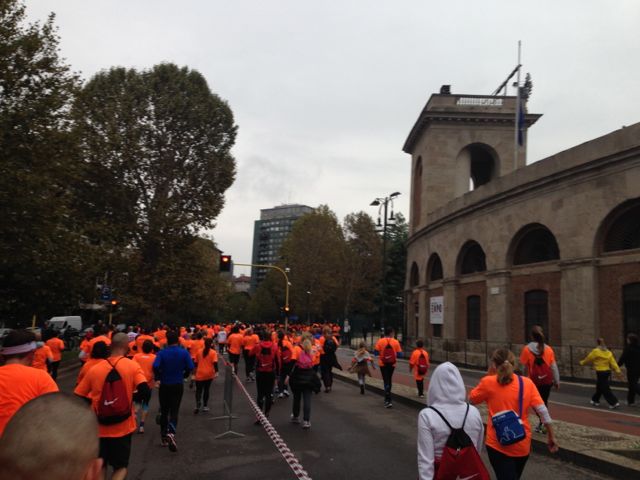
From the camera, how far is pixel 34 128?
1677cm

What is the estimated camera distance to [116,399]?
5508mm

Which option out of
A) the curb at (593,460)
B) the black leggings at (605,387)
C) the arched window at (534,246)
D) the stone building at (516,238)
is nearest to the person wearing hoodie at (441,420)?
the curb at (593,460)

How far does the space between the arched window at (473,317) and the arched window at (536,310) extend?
4011 millimetres

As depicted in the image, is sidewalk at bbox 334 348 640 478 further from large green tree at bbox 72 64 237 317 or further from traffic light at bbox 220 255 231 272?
large green tree at bbox 72 64 237 317

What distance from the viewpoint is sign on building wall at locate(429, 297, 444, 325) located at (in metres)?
30.7

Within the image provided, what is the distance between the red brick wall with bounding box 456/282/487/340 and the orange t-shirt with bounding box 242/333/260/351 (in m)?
13.8

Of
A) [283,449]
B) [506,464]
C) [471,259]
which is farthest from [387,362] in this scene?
[471,259]

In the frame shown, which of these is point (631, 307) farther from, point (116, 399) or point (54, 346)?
point (54, 346)

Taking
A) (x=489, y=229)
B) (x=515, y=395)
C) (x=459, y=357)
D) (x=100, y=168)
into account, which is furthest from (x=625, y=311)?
(x=100, y=168)

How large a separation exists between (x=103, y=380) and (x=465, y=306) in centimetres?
2571

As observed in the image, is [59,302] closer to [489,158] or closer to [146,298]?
[146,298]

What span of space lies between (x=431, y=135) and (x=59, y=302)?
83.3 feet

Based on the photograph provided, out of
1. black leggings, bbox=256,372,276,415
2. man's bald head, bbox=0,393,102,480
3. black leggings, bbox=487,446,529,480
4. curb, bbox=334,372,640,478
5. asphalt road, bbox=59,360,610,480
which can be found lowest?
asphalt road, bbox=59,360,610,480

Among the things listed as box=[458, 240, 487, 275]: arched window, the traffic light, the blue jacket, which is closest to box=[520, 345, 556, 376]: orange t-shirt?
the blue jacket
